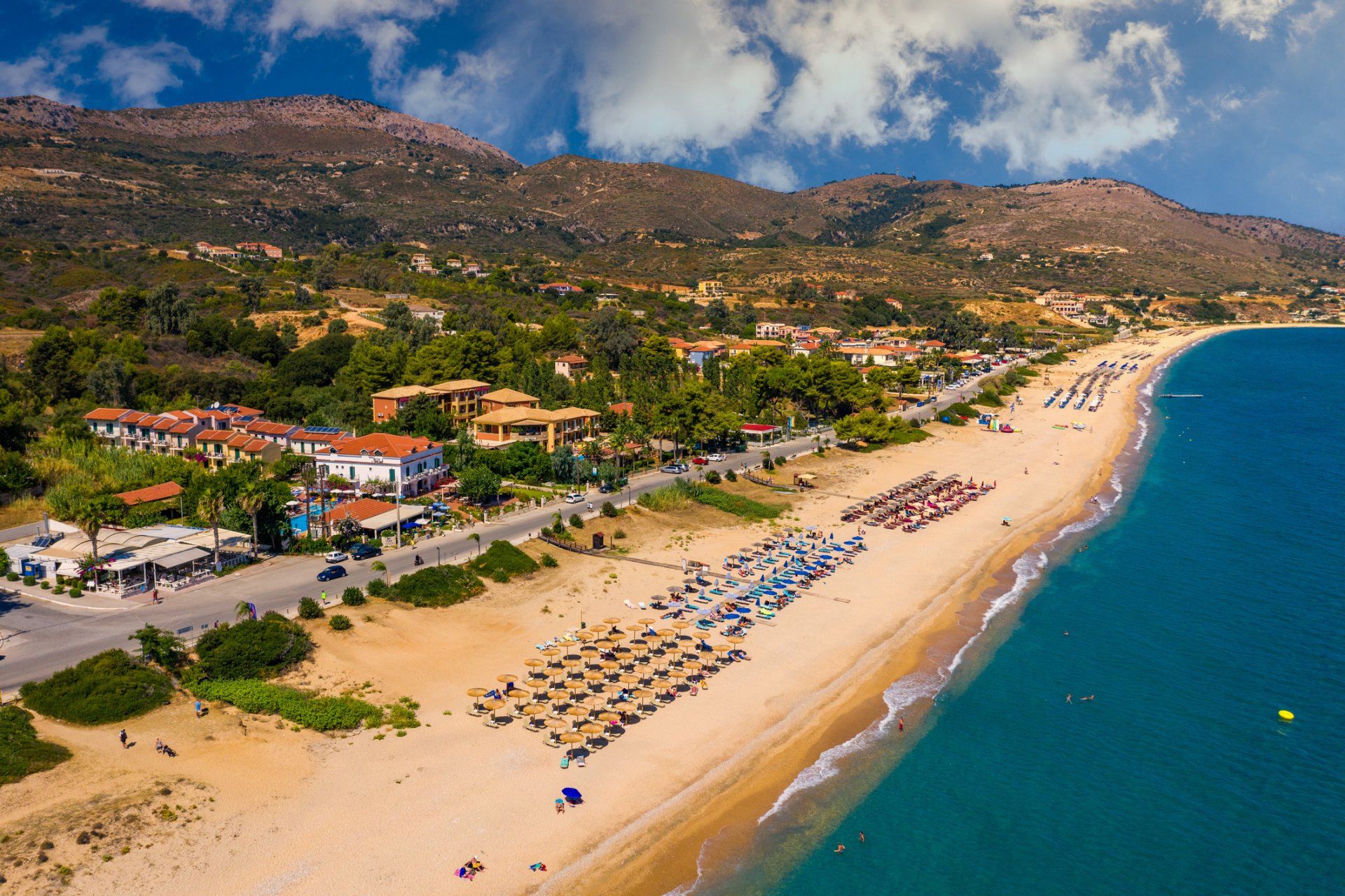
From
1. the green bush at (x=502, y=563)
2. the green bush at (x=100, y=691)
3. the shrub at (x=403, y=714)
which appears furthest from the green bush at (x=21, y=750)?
the green bush at (x=502, y=563)

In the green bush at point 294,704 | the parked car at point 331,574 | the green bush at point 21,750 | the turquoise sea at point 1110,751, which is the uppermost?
the parked car at point 331,574

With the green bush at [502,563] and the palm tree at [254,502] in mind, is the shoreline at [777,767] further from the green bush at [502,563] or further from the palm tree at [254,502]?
the palm tree at [254,502]

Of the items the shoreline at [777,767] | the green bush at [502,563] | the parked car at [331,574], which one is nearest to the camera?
the shoreline at [777,767]

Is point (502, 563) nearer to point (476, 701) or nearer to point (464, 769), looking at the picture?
point (476, 701)

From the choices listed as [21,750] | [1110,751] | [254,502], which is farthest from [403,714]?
[1110,751]

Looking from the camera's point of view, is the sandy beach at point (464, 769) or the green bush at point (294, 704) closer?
the sandy beach at point (464, 769)

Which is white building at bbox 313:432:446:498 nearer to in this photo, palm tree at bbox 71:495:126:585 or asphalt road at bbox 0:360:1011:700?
asphalt road at bbox 0:360:1011:700
